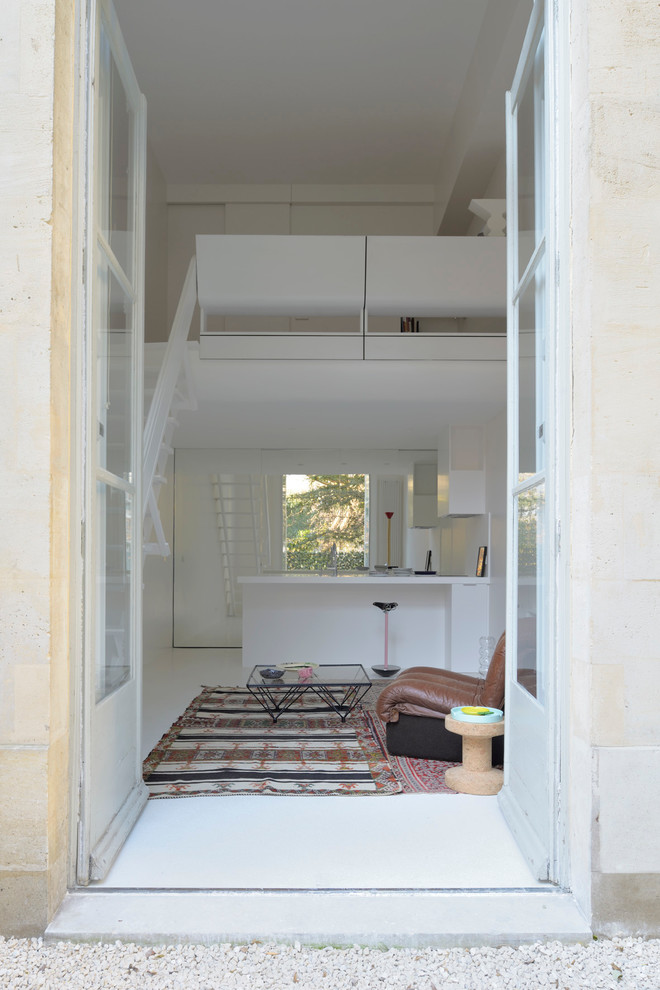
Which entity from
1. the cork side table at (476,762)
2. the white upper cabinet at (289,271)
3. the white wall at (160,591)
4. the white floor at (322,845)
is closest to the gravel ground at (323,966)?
the white floor at (322,845)

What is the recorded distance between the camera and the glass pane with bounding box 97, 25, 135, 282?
127 inches

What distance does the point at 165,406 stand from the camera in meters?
5.76

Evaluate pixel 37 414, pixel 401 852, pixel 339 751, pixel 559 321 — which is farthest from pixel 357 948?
pixel 339 751

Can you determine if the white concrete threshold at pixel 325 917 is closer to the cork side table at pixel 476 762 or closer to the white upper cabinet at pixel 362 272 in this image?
the cork side table at pixel 476 762

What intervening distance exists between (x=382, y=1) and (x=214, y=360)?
2.97 metres

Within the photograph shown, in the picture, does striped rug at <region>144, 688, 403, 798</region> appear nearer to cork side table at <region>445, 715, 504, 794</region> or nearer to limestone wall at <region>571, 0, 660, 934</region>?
cork side table at <region>445, 715, 504, 794</region>

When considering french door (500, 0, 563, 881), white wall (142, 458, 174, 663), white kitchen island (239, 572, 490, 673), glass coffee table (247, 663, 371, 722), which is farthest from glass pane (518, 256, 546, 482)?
white wall (142, 458, 174, 663)

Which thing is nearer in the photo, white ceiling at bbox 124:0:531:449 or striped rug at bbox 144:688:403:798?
striped rug at bbox 144:688:403:798

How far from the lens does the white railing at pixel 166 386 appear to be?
5.31 metres

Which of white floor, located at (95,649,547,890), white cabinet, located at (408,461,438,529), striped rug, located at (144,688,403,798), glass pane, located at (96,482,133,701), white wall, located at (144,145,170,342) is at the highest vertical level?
white wall, located at (144,145,170,342)

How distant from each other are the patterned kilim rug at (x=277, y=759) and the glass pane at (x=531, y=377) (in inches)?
68.2

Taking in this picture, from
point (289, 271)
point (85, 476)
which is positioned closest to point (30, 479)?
point (85, 476)

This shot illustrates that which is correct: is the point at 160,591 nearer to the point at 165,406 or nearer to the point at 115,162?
the point at 165,406

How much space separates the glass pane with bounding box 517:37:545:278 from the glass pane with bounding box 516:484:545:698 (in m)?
1.01
